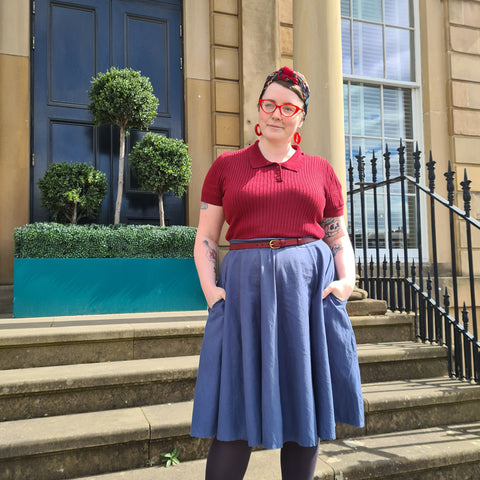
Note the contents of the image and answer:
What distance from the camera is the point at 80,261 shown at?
416cm

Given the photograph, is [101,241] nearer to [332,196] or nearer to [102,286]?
[102,286]

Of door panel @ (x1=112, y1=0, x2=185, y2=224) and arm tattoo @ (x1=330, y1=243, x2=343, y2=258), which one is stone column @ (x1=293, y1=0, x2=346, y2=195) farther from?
arm tattoo @ (x1=330, y1=243, x2=343, y2=258)

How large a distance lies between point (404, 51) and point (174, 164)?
14.3ft

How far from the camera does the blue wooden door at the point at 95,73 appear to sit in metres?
5.16

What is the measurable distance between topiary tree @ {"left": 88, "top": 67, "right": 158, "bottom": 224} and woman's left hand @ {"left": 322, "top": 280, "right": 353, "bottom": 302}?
11.0ft

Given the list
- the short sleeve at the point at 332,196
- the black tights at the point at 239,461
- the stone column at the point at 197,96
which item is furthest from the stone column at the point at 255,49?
the black tights at the point at 239,461

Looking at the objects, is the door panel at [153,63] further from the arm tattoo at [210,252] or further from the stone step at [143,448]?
the arm tattoo at [210,252]

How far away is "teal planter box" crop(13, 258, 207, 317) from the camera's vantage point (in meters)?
4.02

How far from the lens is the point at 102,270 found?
4.23 m

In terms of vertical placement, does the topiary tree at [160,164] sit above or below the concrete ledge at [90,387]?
above

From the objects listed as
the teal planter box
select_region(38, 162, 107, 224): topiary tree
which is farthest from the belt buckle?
select_region(38, 162, 107, 224): topiary tree

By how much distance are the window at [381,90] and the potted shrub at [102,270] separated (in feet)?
9.50

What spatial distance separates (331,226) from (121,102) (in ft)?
11.1

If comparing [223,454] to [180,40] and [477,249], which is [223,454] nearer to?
[180,40]
